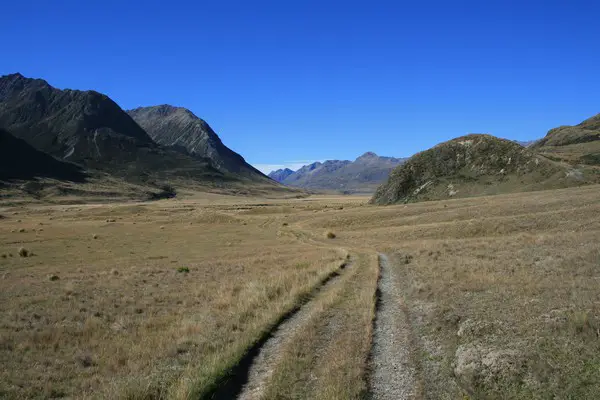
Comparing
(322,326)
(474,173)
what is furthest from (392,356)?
(474,173)

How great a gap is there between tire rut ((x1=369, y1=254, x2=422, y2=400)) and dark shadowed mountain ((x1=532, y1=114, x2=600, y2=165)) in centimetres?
8868

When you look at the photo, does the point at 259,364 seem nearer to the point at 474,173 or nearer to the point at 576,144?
the point at 474,173

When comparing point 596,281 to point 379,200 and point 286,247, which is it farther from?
point 379,200

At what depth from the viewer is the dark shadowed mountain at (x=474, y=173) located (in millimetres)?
76188

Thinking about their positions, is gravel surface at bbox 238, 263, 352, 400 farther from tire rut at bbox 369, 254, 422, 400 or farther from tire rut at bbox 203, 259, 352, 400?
tire rut at bbox 369, 254, 422, 400

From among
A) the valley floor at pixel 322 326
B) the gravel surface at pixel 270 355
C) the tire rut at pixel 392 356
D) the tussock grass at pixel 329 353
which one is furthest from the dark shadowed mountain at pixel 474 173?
the gravel surface at pixel 270 355

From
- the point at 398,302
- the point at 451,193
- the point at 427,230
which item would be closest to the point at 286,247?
the point at 427,230

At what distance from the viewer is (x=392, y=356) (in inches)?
457

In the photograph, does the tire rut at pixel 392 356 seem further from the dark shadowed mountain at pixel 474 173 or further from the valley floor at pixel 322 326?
the dark shadowed mountain at pixel 474 173

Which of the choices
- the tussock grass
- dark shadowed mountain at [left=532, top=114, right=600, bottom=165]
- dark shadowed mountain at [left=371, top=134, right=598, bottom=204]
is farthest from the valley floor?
dark shadowed mountain at [left=532, top=114, right=600, bottom=165]

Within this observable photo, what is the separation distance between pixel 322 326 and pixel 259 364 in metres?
3.42

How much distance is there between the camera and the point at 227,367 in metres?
10.8

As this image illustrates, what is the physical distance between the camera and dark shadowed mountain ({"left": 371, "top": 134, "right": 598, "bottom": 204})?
250 feet

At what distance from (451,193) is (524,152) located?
57.7 feet
